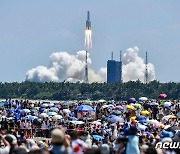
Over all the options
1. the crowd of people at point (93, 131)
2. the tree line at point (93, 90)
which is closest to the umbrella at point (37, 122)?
the crowd of people at point (93, 131)

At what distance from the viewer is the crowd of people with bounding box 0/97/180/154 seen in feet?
54.7

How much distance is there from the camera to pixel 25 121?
43281 millimetres

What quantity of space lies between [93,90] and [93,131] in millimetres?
136158

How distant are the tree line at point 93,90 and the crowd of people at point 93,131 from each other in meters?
100

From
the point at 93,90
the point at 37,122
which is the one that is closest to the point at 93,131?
the point at 37,122

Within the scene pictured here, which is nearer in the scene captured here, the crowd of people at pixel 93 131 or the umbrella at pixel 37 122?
the crowd of people at pixel 93 131

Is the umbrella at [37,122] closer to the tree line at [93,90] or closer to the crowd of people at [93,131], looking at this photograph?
the crowd of people at [93,131]

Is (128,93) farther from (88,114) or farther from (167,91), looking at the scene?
(88,114)

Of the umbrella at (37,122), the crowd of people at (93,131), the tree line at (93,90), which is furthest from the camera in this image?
the tree line at (93,90)

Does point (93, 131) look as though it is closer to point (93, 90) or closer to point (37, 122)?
point (37, 122)

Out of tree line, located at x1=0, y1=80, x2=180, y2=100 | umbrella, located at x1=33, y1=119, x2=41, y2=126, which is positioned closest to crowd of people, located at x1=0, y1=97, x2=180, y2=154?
umbrella, located at x1=33, y1=119, x2=41, y2=126

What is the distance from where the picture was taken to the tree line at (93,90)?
160 meters

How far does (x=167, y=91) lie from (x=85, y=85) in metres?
24.3

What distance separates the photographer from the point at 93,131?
3509 cm
